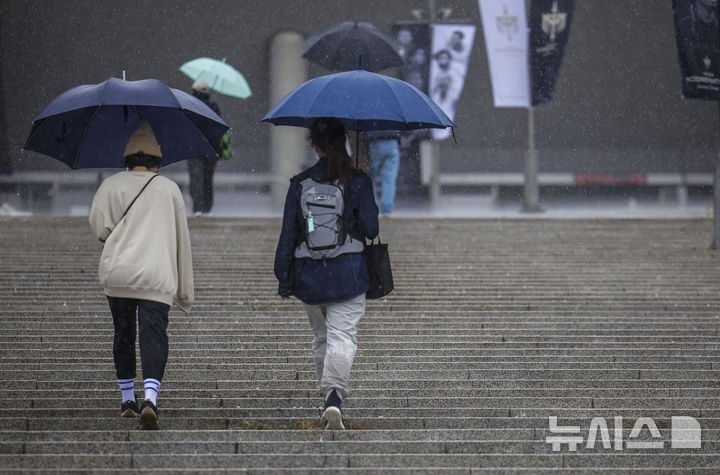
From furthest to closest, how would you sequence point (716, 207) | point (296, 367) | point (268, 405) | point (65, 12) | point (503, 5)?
1. point (65, 12)
2. point (503, 5)
3. point (716, 207)
4. point (296, 367)
5. point (268, 405)

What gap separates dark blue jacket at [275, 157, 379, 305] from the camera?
200 inches

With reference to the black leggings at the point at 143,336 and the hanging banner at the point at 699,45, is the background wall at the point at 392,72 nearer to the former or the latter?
the hanging banner at the point at 699,45

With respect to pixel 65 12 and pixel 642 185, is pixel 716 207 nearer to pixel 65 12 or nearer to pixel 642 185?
pixel 642 185

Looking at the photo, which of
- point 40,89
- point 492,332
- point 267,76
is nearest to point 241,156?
point 267,76

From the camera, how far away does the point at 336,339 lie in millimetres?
5156

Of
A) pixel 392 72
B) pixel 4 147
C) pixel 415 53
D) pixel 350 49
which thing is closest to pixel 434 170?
pixel 392 72

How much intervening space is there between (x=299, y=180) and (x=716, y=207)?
741 centimetres

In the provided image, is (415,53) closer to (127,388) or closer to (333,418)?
(127,388)

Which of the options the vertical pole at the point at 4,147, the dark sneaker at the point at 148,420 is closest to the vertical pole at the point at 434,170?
the vertical pole at the point at 4,147

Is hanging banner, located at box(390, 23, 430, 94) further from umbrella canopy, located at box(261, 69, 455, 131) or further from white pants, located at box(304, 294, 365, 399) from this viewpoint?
white pants, located at box(304, 294, 365, 399)

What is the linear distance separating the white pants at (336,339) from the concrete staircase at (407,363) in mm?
252

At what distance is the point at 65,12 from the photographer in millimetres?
20516

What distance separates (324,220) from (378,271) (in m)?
0.39

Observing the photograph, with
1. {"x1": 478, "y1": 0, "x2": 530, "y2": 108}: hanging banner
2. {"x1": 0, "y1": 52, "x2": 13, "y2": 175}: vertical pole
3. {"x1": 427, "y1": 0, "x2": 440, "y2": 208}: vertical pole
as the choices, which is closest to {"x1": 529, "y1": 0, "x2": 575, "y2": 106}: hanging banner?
{"x1": 478, "y1": 0, "x2": 530, "y2": 108}: hanging banner
